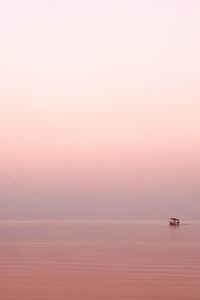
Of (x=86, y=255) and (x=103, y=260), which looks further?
(x=86, y=255)

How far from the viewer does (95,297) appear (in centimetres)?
1619

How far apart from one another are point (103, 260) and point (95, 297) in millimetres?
10728

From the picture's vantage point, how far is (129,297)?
53.2ft

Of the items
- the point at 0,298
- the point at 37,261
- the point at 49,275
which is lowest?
the point at 0,298

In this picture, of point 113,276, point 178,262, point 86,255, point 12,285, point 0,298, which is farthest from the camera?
point 86,255

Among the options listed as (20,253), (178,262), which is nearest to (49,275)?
(178,262)

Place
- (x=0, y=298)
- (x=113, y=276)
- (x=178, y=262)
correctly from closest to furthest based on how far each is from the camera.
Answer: (x=0, y=298) < (x=113, y=276) < (x=178, y=262)

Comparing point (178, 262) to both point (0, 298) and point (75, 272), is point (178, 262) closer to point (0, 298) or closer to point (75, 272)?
point (75, 272)

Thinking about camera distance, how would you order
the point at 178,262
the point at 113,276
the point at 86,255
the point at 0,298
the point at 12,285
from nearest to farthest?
1. the point at 0,298
2. the point at 12,285
3. the point at 113,276
4. the point at 178,262
5. the point at 86,255

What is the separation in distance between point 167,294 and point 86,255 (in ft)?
44.0

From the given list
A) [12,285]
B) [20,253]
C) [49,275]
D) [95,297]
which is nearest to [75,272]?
[49,275]

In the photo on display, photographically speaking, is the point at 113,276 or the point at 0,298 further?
the point at 113,276

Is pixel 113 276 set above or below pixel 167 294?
above

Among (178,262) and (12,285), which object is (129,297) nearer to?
(12,285)
